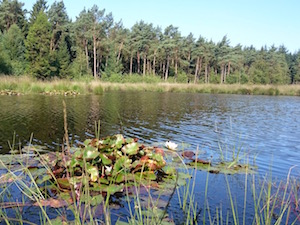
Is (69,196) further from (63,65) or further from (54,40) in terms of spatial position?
(54,40)

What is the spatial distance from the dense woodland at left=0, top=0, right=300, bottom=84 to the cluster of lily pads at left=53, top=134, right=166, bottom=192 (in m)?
29.3

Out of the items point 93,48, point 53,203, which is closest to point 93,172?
point 53,203

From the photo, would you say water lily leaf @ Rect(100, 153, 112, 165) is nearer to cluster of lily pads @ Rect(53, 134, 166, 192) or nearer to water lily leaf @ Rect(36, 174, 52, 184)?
cluster of lily pads @ Rect(53, 134, 166, 192)

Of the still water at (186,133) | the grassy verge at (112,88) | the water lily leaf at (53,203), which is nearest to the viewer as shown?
the water lily leaf at (53,203)

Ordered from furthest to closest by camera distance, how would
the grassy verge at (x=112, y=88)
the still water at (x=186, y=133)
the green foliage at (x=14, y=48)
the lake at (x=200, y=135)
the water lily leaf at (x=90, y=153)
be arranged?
the green foliage at (x=14, y=48), the grassy verge at (x=112, y=88), the still water at (x=186, y=133), the lake at (x=200, y=135), the water lily leaf at (x=90, y=153)

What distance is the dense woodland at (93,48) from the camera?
34.3 meters

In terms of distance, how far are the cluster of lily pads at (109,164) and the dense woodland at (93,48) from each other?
96.1 feet

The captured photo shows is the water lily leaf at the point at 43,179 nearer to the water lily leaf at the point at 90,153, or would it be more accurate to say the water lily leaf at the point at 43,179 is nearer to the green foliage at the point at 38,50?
the water lily leaf at the point at 90,153

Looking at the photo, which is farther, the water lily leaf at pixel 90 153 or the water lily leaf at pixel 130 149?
the water lily leaf at pixel 130 149

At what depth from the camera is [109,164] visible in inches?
147

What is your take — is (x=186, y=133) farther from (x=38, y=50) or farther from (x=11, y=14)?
(x=11, y=14)

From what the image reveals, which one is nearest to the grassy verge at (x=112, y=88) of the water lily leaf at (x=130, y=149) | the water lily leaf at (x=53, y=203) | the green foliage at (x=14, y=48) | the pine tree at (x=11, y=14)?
the green foliage at (x=14, y=48)

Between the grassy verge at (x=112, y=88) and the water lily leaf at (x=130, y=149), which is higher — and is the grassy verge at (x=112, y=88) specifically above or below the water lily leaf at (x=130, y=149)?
above

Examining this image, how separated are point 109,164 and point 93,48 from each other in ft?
154
